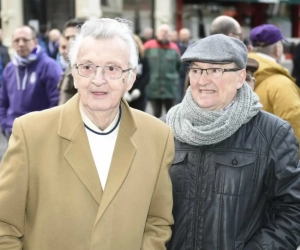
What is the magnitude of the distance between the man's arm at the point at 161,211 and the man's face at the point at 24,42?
4105 millimetres

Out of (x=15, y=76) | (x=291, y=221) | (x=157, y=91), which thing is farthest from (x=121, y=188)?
(x=157, y=91)

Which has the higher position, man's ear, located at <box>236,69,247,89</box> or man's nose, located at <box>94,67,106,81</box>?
man's nose, located at <box>94,67,106,81</box>

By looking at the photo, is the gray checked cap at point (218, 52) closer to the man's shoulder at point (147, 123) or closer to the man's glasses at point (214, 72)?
the man's glasses at point (214, 72)

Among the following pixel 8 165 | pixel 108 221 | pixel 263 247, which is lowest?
pixel 263 247

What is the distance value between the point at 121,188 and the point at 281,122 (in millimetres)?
857

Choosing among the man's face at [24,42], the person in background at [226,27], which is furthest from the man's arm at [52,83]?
the person in background at [226,27]

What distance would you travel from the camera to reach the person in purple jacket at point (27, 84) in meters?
6.58

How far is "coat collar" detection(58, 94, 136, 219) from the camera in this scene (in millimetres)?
2736

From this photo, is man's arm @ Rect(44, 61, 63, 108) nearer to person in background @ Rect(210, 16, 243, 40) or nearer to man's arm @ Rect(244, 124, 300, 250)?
person in background @ Rect(210, 16, 243, 40)

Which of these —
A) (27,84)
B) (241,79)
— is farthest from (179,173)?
(27,84)

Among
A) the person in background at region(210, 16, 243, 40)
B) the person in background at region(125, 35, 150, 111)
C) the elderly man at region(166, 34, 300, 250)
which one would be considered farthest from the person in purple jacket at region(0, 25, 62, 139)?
the elderly man at region(166, 34, 300, 250)

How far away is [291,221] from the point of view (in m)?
3.11

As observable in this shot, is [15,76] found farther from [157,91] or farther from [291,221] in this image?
[157,91]

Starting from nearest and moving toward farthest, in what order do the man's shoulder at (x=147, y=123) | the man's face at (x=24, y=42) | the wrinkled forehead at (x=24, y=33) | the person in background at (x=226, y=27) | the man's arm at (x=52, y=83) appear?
the man's shoulder at (x=147, y=123) < the person in background at (x=226, y=27) < the man's arm at (x=52, y=83) < the man's face at (x=24, y=42) < the wrinkled forehead at (x=24, y=33)
